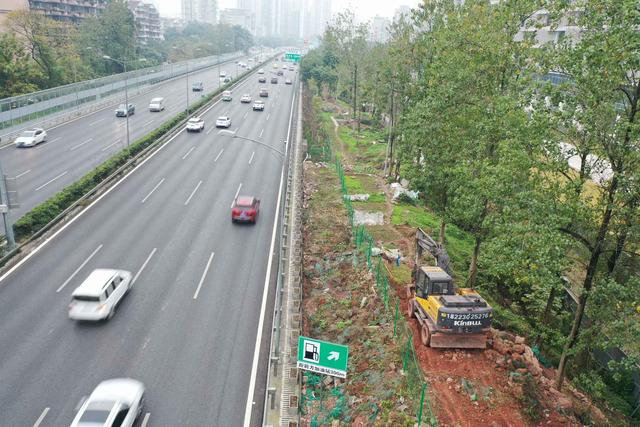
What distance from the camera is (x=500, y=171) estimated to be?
65.7 ft

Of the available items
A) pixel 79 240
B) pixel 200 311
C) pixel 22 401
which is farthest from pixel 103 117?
pixel 22 401

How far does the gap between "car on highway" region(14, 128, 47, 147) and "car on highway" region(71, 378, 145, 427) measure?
40.0 metres

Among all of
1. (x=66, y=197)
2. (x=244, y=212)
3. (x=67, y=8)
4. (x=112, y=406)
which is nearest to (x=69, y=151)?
(x=66, y=197)

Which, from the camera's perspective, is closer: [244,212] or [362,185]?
[244,212]

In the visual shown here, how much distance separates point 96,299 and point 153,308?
2.70 m

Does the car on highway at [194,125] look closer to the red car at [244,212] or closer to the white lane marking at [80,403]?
the red car at [244,212]

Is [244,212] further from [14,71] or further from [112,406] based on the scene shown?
[14,71]

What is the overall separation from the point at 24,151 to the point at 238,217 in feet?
89.4

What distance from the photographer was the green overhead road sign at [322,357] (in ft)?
47.9

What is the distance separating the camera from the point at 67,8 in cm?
12862

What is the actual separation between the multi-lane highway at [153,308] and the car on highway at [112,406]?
41.4 inches

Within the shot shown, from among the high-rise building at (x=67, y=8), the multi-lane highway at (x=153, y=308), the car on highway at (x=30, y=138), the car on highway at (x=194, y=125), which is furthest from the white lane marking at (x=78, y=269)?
the high-rise building at (x=67, y=8)

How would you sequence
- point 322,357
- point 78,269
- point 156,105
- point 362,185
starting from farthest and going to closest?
point 156,105 → point 362,185 → point 78,269 → point 322,357

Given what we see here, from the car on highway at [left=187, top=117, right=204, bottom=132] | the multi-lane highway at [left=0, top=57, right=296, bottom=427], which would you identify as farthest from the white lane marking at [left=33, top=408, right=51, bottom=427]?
the car on highway at [left=187, top=117, right=204, bottom=132]
